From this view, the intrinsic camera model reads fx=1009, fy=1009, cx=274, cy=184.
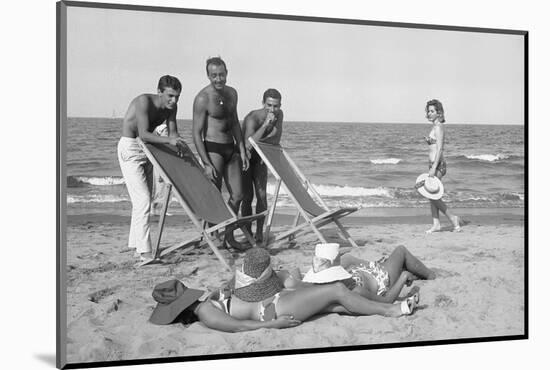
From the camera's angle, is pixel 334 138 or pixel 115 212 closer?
pixel 115 212

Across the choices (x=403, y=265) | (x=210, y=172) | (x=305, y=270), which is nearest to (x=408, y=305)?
(x=403, y=265)

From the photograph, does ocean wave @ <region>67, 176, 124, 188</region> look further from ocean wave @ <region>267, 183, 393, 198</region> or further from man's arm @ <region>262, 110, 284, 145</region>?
ocean wave @ <region>267, 183, 393, 198</region>

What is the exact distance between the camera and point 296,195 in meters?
7.87

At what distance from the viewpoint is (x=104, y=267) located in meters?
7.29

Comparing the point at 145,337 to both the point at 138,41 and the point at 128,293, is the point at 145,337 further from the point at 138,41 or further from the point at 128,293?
the point at 138,41

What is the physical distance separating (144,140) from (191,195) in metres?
0.54

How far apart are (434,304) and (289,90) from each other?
6.65 ft

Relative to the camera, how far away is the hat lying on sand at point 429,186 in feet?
27.4

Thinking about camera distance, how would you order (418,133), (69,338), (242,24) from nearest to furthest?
1. (69,338)
2. (242,24)
3. (418,133)

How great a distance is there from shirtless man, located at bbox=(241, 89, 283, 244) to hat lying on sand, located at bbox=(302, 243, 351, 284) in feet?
1.97

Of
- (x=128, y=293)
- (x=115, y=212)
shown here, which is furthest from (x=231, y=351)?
(x=115, y=212)

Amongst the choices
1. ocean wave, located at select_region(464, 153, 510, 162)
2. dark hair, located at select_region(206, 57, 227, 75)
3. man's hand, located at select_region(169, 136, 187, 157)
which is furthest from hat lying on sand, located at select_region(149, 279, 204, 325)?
ocean wave, located at select_region(464, 153, 510, 162)

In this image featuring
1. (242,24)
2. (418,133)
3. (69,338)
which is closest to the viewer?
(69,338)

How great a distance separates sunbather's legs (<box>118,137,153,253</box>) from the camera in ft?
24.2
